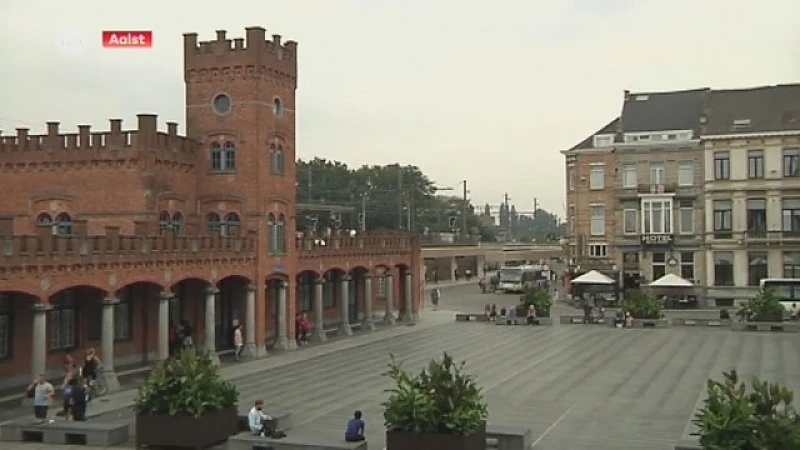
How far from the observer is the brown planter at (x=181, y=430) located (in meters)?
18.6

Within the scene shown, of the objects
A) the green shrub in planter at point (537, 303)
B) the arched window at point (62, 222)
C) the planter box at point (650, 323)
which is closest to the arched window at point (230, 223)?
the arched window at point (62, 222)

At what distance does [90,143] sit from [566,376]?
64.9 ft

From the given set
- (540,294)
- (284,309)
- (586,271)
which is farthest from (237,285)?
(586,271)

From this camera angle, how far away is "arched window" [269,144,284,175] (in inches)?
1495

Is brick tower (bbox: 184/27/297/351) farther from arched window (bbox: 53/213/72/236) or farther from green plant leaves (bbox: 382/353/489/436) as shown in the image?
green plant leaves (bbox: 382/353/489/436)

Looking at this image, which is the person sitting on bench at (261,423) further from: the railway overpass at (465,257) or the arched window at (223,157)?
the railway overpass at (465,257)

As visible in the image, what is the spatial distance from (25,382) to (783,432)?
22.1 metres

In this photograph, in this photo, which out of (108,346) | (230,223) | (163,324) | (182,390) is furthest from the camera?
(230,223)

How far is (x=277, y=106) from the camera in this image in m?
38.6

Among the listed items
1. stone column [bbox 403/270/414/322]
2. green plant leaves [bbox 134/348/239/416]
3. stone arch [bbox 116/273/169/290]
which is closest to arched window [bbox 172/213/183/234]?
stone arch [bbox 116/273/169/290]

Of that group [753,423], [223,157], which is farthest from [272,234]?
[753,423]

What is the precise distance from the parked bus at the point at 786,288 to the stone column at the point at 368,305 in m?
21.6

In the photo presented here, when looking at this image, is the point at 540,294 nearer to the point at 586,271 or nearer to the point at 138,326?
the point at 586,271

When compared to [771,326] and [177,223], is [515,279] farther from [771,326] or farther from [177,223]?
[177,223]
